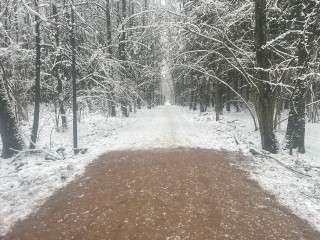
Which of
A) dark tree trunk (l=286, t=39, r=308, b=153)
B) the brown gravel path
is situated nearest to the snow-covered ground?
the brown gravel path

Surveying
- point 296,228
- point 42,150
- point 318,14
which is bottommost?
point 296,228

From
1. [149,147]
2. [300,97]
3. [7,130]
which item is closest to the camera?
[300,97]

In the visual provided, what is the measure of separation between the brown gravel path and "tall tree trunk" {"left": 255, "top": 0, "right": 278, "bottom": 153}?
2740 millimetres

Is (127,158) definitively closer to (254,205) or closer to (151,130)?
(254,205)

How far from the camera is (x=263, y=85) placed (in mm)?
11492

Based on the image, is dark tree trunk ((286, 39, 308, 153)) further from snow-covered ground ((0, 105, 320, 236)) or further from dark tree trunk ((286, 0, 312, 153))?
snow-covered ground ((0, 105, 320, 236))

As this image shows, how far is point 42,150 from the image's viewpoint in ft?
35.6

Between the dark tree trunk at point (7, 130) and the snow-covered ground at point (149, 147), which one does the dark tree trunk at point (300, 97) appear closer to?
the snow-covered ground at point (149, 147)

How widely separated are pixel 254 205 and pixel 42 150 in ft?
24.1

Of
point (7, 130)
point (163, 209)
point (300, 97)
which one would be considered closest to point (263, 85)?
point (300, 97)

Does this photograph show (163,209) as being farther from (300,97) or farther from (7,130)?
(7,130)

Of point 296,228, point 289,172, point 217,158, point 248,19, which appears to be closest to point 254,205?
point 296,228

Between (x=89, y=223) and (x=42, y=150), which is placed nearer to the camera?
(x=89, y=223)

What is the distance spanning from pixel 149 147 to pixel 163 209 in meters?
6.61
